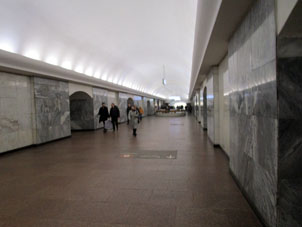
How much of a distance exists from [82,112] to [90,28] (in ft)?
23.1

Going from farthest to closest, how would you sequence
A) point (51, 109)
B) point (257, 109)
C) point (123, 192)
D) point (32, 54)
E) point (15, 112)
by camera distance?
1. point (51, 109)
2. point (32, 54)
3. point (15, 112)
4. point (123, 192)
5. point (257, 109)

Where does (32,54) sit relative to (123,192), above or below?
above

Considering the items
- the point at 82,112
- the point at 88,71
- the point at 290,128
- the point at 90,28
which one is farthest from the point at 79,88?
the point at 290,128

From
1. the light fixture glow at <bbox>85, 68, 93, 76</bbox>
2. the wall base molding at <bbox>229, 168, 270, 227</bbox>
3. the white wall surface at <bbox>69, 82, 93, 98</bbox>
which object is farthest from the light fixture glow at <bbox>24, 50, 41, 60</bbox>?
the wall base molding at <bbox>229, 168, 270, 227</bbox>

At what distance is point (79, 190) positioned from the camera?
4098 millimetres

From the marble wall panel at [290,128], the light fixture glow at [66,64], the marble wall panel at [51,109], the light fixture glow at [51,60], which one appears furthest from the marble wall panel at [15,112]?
the marble wall panel at [290,128]

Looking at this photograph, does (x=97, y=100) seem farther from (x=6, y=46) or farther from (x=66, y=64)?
(x=6, y=46)

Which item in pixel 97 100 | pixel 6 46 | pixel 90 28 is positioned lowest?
pixel 97 100

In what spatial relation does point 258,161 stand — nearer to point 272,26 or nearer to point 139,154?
point 272,26

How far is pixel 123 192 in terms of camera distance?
12.9 ft

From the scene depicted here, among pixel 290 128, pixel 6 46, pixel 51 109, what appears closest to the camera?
pixel 290 128

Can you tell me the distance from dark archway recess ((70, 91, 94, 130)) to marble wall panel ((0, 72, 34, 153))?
563 centimetres

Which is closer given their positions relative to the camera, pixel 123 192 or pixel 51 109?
pixel 123 192

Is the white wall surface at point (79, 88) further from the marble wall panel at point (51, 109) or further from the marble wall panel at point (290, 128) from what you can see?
the marble wall panel at point (290, 128)
